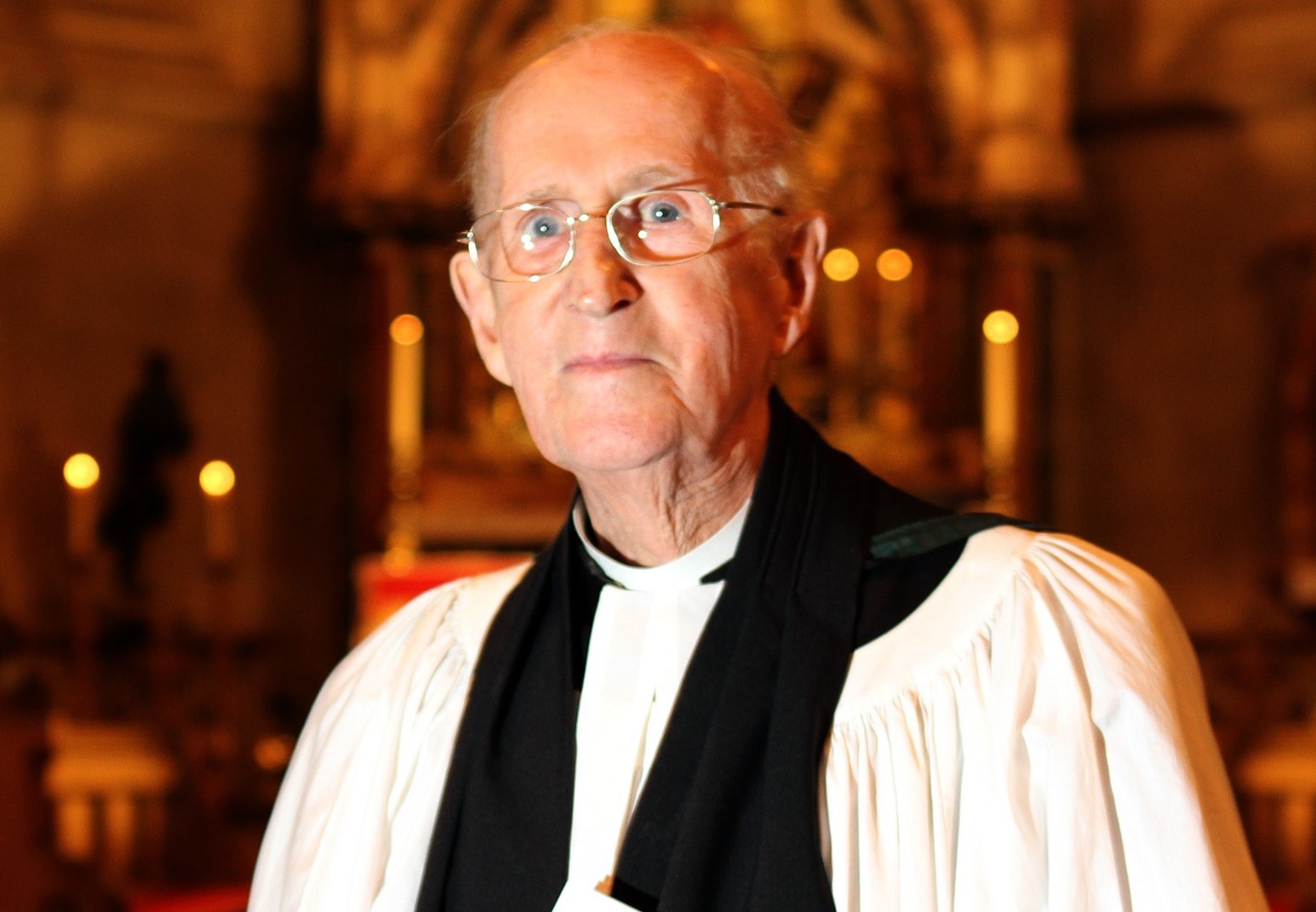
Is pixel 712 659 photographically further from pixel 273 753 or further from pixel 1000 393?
pixel 1000 393

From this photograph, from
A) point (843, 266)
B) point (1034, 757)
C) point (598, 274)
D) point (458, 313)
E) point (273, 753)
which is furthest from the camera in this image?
point (458, 313)

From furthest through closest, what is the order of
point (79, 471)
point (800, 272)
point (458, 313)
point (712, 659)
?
point (458, 313)
point (79, 471)
point (800, 272)
point (712, 659)

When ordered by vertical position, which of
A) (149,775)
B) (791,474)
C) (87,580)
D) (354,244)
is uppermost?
(354,244)

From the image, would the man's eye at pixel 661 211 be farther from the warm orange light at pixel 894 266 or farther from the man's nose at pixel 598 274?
the warm orange light at pixel 894 266

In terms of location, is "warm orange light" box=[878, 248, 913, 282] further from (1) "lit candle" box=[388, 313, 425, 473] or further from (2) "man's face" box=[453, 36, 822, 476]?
(2) "man's face" box=[453, 36, 822, 476]

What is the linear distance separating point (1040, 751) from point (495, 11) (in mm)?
7558

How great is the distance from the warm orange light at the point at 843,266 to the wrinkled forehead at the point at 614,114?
6.49m

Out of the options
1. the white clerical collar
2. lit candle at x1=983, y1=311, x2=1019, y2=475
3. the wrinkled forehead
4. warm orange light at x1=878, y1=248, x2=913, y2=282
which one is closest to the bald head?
the wrinkled forehead

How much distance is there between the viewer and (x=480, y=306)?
7.25 feet

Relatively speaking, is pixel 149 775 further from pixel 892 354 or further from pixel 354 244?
pixel 892 354

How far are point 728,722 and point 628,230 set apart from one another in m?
0.56

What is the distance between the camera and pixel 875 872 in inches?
69.0

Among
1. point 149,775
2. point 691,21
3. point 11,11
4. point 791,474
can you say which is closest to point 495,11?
point 691,21

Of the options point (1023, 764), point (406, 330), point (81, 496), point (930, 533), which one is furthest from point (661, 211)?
point (406, 330)
